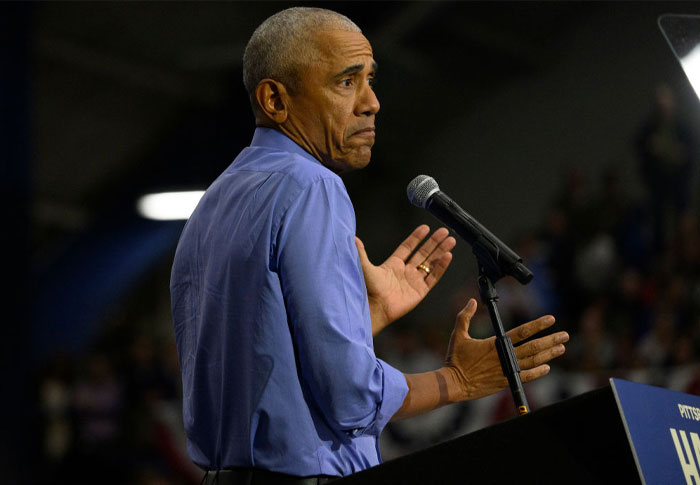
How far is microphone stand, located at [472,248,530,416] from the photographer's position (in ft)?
4.23

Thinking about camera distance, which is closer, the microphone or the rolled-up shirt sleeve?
the rolled-up shirt sleeve

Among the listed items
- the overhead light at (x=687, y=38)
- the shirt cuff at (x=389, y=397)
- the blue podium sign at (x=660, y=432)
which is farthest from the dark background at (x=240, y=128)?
the blue podium sign at (x=660, y=432)

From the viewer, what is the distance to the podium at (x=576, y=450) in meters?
0.98

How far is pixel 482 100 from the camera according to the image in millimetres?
8922

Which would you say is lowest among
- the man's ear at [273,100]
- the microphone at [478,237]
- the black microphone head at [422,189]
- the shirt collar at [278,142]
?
the microphone at [478,237]

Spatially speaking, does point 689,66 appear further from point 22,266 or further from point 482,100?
point 482,100

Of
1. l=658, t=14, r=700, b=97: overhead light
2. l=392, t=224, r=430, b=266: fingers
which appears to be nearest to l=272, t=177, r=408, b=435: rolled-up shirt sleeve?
l=392, t=224, r=430, b=266: fingers

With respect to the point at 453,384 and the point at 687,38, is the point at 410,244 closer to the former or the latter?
the point at 453,384

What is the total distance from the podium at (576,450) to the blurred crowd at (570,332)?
4.09 meters

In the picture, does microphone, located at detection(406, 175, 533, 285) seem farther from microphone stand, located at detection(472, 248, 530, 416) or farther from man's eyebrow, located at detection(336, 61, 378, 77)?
man's eyebrow, located at detection(336, 61, 378, 77)

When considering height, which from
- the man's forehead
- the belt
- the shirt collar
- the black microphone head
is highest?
the man's forehead

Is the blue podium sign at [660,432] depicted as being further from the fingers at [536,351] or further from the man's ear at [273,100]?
the man's ear at [273,100]

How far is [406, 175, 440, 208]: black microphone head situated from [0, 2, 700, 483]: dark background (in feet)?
16.7

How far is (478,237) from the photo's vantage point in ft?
4.62
